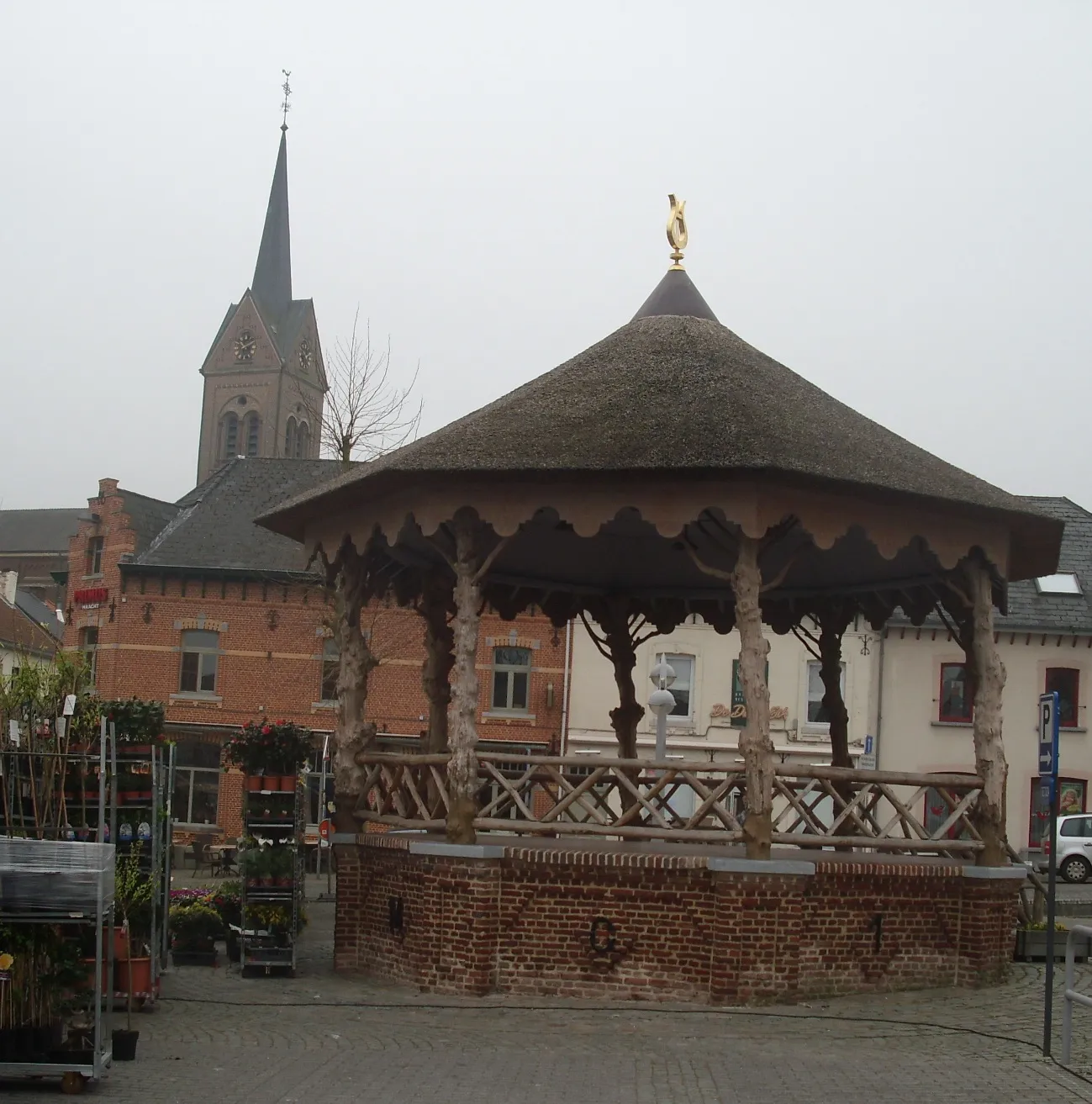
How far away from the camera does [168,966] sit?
1605 cm

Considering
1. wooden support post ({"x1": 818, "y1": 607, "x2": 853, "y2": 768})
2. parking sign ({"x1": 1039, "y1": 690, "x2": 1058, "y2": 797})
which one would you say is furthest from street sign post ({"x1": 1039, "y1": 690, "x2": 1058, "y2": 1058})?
wooden support post ({"x1": 818, "y1": 607, "x2": 853, "y2": 768})

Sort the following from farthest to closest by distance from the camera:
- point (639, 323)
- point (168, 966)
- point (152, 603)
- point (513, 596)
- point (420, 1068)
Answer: point (152, 603)
point (513, 596)
point (639, 323)
point (168, 966)
point (420, 1068)

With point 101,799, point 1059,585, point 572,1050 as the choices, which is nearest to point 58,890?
point 101,799

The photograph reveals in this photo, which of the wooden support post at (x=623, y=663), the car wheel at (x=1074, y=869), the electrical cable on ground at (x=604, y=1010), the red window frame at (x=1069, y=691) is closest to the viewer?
the electrical cable on ground at (x=604, y=1010)

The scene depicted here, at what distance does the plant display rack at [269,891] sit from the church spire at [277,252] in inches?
3258

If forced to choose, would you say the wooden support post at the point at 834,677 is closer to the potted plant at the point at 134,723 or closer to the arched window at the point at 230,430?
the potted plant at the point at 134,723

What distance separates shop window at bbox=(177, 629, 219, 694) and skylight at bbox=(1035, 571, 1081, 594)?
22.3 metres

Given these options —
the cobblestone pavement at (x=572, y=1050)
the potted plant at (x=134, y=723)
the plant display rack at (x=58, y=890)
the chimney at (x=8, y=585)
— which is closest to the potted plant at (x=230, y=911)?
the cobblestone pavement at (x=572, y=1050)

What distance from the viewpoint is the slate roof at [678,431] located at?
1366 cm

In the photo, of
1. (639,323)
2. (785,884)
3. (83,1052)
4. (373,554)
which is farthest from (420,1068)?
(639,323)

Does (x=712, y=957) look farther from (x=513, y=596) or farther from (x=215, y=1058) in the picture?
(x=513, y=596)

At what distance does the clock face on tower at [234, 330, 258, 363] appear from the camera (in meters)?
94.4

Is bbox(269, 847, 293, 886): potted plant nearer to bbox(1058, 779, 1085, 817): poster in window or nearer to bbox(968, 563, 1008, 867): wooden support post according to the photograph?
bbox(968, 563, 1008, 867): wooden support post

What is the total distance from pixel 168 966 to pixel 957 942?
819 centimetres
